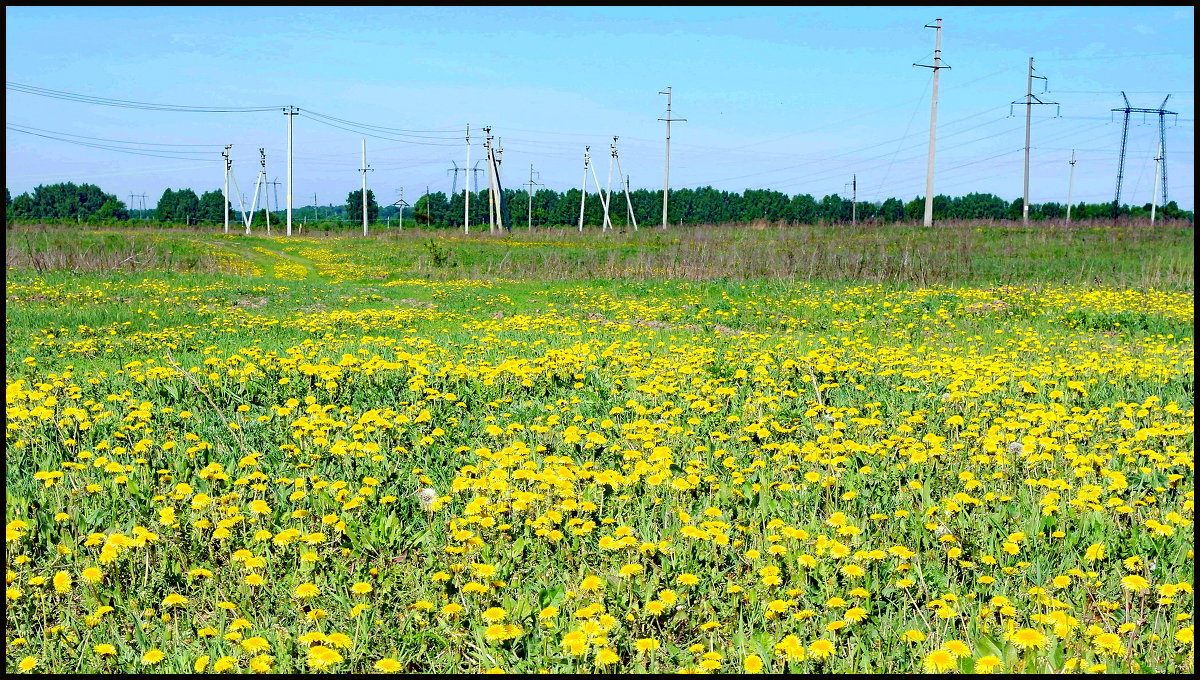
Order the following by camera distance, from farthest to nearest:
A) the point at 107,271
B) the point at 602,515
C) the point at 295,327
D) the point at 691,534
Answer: the point at 107,271 → the point at 295,327 → the point at 602,515 → the point at 691,534

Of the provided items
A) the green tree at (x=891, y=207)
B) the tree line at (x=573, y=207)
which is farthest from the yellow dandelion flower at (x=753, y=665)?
the green tree at (x=891, y=207)

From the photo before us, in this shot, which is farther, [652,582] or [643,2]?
[652,582]

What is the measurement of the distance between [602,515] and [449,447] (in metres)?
1.29

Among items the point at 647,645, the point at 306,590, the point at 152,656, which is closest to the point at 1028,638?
the point at 647,645

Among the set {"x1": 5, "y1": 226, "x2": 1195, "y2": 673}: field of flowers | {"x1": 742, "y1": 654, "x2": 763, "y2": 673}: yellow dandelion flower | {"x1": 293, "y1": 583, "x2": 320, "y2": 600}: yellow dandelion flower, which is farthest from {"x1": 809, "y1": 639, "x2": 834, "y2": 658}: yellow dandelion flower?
{"x1": 293, "y1": 583, "x2": 320, "y2": 600}: yellow dandelion flower

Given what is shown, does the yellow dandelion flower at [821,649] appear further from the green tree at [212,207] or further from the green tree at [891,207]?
the green tree at [212,207]

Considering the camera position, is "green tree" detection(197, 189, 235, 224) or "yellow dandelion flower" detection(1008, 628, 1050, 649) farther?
"green tree" detection(197, 189, 235, 224)

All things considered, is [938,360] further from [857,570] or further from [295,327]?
[295,327]

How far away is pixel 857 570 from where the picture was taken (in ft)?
9.74

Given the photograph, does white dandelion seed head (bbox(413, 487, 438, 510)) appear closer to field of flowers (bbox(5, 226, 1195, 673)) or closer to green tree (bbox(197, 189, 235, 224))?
field of flowers (bbox(5, 226, 1195, 673))

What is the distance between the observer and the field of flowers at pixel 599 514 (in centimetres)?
270

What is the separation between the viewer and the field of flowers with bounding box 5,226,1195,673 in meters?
2.70

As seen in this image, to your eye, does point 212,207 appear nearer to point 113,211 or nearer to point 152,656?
point 113,211

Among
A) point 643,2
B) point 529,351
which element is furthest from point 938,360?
point 643,2
